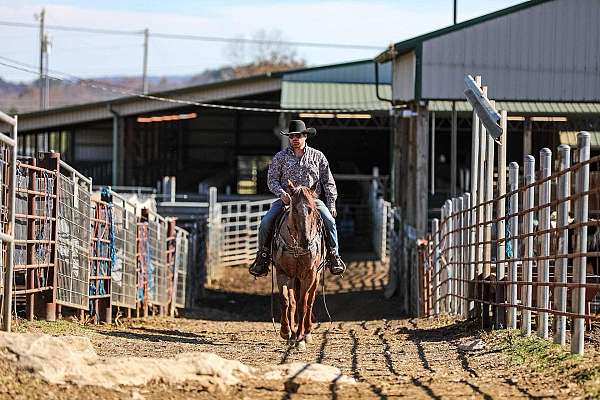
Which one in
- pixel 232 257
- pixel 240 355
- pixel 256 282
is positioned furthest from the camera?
pixel 232 257

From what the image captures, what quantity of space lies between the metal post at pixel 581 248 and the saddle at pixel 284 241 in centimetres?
384

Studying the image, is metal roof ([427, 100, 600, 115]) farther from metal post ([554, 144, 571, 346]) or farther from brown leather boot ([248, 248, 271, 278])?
metal post ([554, 144, 571, 346])

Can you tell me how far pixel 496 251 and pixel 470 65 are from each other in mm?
12550

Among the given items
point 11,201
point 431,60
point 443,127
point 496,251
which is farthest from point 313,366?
point 443,127

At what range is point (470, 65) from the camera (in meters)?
24.9

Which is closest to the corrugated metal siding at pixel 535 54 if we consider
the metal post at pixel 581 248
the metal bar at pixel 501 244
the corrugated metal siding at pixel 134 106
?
the metal bar at pixel 501 244

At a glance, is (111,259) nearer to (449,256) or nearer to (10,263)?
(449,256)

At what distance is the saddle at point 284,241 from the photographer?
41.3 ft

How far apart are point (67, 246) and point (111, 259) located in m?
2.10

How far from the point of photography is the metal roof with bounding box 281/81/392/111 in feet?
133

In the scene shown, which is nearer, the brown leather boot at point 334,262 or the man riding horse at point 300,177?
the man riding horse at point 300,177

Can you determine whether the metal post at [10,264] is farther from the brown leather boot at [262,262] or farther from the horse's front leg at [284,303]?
the brown leather boot at [262,262]

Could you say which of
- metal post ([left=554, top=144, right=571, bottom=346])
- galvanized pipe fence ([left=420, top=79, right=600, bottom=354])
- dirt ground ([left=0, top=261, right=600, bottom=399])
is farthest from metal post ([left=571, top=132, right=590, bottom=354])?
metal post ([left=554, top=144, right=571, bottom=346])

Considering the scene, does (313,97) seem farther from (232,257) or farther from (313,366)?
(313,366)
